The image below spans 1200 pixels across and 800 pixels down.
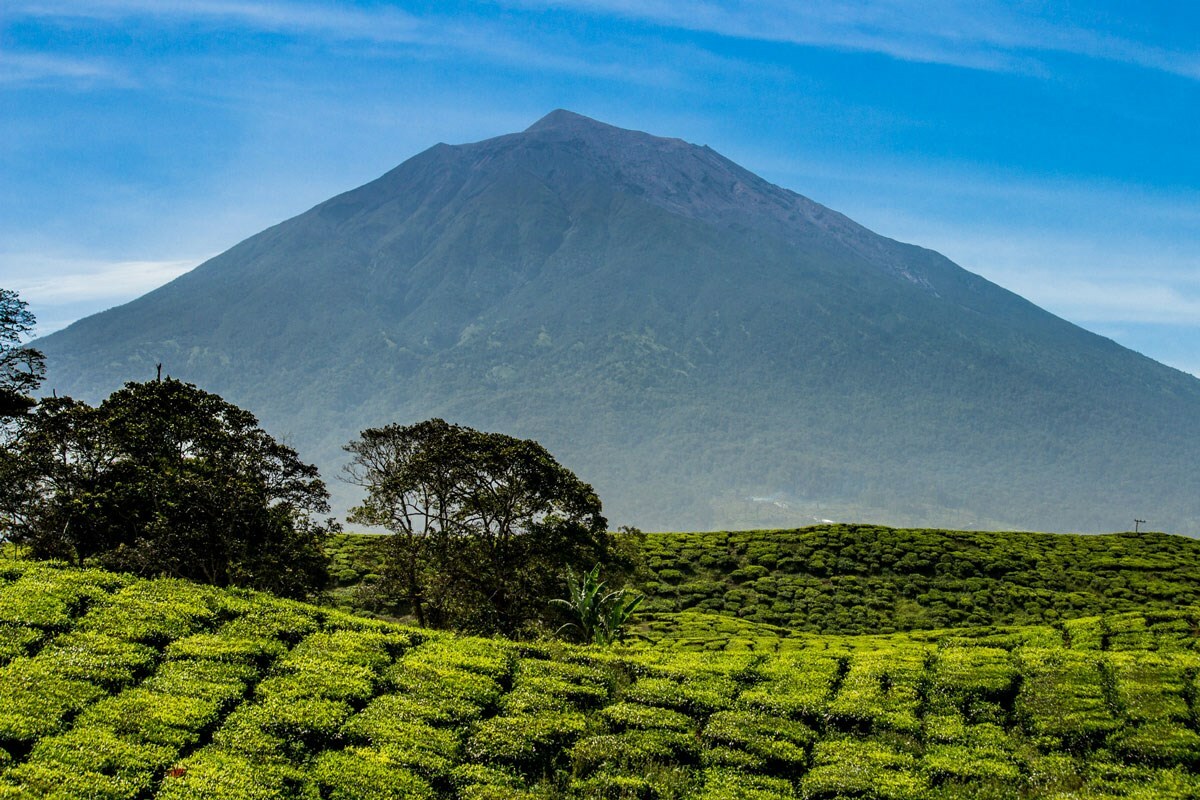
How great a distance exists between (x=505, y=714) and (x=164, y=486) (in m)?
13.2

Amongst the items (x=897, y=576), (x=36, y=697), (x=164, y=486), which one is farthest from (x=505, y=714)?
(x=897, y=576)

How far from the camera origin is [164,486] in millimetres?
24891

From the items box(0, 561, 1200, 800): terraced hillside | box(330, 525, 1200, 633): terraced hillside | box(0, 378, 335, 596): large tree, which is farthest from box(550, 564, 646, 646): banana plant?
box(330, 525, 1200, 633): terraced hillside

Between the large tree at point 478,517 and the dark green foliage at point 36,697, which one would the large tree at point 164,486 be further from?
the dark green foliage at point 36,697

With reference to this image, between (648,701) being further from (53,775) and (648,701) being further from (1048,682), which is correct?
(53,775)

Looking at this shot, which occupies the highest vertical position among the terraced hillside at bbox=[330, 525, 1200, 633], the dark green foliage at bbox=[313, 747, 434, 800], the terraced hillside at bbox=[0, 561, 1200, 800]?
the terraced hillside at bbox=[330, 525, 1200, 633]

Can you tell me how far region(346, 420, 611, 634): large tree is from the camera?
27156 mm

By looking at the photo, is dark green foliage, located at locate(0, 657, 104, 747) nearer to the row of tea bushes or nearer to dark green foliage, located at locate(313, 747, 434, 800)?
dark green foliage, located at locate(313, 747, 434, 800)

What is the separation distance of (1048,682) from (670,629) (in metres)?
19.4

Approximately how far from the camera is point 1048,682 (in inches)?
733

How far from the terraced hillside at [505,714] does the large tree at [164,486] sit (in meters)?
4.14

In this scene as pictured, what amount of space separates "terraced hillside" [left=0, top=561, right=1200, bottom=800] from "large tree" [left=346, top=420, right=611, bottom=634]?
6.04 metres

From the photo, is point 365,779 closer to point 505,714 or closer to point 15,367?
point 505,714

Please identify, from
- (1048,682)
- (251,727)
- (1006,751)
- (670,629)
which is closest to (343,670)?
(251,727)
